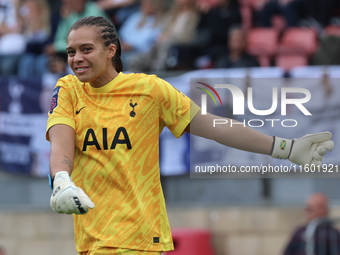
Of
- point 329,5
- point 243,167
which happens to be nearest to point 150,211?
point 243,167

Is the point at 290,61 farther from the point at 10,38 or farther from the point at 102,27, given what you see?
the point at 102,27

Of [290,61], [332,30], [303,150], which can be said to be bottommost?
[303,150]

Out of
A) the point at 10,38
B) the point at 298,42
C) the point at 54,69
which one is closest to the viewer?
the point at 298,42

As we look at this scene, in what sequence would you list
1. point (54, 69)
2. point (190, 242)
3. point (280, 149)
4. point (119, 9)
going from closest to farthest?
Answer: point (280, 149) → point (190, 242) → point (54, 69) → point (119, 9)

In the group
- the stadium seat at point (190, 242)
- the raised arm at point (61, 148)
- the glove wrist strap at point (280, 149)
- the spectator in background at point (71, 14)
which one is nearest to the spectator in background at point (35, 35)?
the spectator in background at point (71, 14)

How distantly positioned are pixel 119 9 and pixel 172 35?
178 cm

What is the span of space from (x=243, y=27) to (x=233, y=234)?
361 cm

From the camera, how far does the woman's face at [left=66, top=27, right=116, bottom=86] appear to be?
2799mm

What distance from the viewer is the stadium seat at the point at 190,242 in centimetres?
732

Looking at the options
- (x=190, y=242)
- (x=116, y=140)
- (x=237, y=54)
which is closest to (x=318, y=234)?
(x=190, y=242)

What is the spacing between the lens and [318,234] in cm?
625

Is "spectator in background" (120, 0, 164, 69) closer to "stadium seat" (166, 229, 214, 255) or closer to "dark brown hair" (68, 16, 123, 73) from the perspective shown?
"stadium seat" (166, 229, 214, 255)

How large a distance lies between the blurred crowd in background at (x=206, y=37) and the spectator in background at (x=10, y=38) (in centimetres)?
3

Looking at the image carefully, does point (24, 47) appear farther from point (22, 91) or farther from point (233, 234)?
point (233, 234)
